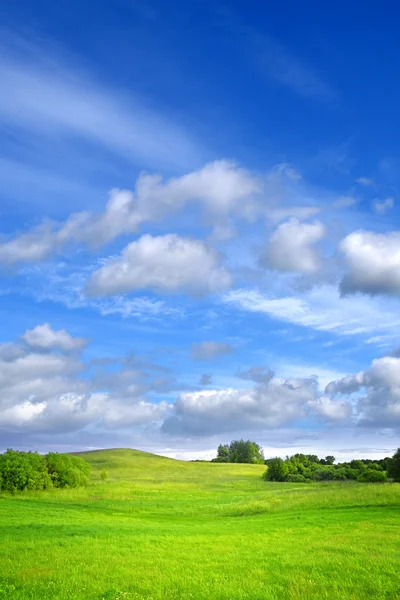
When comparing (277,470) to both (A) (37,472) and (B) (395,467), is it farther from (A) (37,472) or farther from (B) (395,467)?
(A) (37,472)

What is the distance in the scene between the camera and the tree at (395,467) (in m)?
84.2

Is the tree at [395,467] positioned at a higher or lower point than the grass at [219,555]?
higher

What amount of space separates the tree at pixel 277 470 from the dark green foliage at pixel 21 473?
5359 centimetres

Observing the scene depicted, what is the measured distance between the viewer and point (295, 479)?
110 m

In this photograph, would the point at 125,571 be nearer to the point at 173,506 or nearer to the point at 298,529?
the point at 298,529

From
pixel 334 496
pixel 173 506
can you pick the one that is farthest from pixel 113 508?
pixel 334 496

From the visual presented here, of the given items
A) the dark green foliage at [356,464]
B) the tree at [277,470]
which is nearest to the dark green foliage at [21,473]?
the tree at [277,470]

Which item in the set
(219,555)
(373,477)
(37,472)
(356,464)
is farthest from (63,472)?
(356,464)

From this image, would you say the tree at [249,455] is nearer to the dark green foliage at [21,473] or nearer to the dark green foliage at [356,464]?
the dark green foliage at [356,464]

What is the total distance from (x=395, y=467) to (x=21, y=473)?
193ft

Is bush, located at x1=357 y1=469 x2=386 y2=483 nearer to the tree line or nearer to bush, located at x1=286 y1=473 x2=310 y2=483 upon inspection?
the tree line

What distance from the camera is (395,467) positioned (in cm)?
8450

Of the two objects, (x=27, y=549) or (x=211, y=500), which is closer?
(x=27, y=549)

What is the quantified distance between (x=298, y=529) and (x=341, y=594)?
63.5ft
